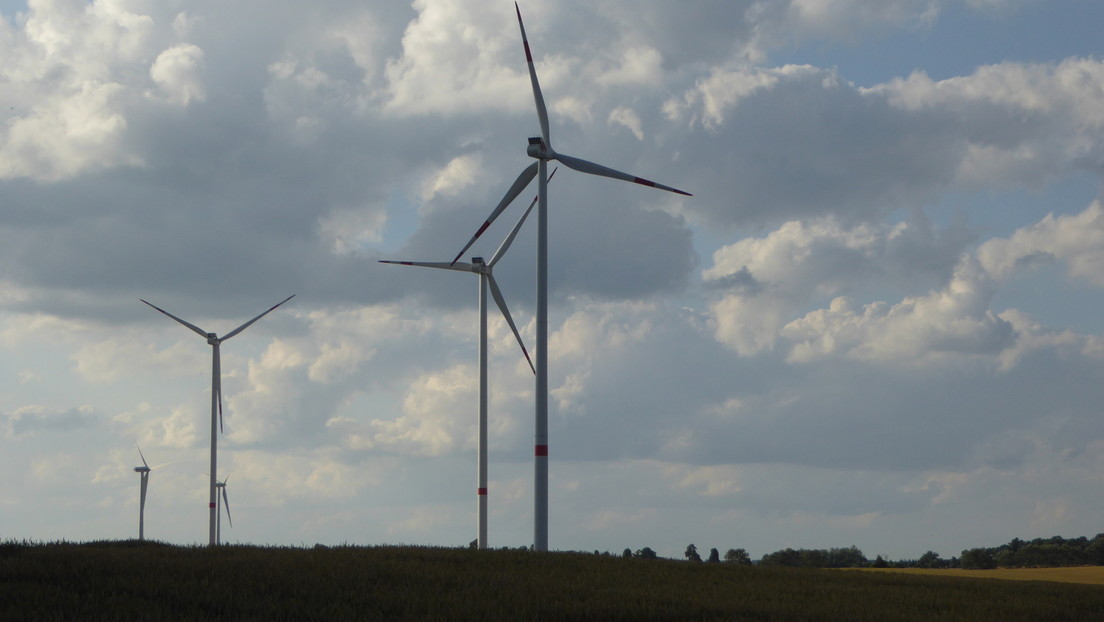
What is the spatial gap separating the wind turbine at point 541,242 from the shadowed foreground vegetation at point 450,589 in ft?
19.5

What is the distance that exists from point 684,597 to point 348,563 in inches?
523

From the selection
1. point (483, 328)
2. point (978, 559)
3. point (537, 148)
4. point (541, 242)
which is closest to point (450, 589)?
point (541, 242)

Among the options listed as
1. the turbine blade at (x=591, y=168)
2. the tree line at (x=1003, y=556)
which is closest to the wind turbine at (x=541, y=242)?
the turbine blade at (x=591, y=168)

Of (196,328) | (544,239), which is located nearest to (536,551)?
(544,239)

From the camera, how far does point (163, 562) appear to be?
1699 inches

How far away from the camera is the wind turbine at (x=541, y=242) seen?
5841 cm

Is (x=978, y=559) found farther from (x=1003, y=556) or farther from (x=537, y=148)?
(x=537, y=148)

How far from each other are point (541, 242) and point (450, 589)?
27.1 m

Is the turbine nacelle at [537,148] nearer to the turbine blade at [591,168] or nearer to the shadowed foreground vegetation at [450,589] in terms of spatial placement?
the turbine blade at [591,168]

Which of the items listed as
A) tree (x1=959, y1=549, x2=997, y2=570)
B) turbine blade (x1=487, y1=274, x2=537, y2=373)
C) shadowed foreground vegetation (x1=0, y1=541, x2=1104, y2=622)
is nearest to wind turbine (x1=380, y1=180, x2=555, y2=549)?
turbine blade (x1=487, y1=274, x2=537, y2=373)

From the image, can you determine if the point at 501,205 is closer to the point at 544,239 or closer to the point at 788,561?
the point at 544,239

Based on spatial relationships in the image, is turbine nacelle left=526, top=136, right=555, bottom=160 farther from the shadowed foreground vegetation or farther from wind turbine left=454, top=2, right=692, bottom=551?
the shadowed foreground vegetation

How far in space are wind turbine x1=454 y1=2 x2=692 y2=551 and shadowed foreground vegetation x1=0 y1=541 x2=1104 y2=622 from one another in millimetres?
5929

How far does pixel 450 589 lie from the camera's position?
40.5 m
